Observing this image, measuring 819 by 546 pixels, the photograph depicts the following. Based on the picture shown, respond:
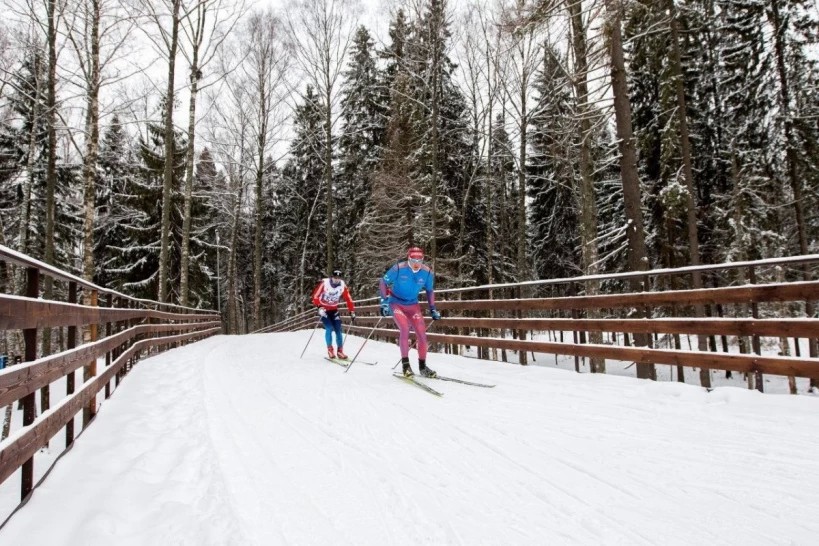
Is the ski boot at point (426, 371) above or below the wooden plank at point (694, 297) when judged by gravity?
below

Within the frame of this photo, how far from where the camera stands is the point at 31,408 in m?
2.81

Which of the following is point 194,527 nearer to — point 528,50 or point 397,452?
point 397,452

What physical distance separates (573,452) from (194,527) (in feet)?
8.54

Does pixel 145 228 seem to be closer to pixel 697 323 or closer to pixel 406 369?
pixel 406 369

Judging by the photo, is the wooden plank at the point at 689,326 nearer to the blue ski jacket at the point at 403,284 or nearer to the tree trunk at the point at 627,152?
the blue ski jacket at the point at 403,284

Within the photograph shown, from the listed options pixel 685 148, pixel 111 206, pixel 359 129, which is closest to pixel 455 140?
pixel 359 129

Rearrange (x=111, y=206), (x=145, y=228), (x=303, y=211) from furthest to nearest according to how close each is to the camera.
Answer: (x=303, y=211), (x=111, y=206), (x=145, y=228)

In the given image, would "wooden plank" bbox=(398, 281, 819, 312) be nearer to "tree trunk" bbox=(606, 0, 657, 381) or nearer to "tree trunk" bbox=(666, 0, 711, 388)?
"tree trunk" bbox=(606, 0, 657, 381)

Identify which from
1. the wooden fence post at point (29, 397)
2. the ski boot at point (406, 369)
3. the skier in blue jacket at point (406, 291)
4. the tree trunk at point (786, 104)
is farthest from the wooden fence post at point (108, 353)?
the tree trunk at point (786, 104)

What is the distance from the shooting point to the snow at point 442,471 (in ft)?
8.02

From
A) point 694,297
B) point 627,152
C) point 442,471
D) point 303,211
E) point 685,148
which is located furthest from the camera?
point 303,211

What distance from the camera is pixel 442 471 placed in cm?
327

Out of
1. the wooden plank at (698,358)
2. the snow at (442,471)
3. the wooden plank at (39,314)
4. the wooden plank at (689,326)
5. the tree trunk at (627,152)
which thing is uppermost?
the tree trunk at (627,152)

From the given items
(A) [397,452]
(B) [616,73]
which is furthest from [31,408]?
(B) [616,73]
